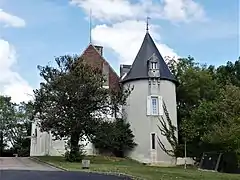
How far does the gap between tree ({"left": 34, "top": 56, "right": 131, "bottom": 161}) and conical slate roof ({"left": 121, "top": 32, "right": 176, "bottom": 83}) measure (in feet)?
35.0

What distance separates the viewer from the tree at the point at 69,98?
2862cm

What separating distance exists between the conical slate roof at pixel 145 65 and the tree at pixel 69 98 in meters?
10.7

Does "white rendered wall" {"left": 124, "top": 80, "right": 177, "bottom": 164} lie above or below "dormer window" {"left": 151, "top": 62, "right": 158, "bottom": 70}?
below

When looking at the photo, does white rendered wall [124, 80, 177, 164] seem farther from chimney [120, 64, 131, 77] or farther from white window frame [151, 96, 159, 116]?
chimney [120, 64, 131, 77]

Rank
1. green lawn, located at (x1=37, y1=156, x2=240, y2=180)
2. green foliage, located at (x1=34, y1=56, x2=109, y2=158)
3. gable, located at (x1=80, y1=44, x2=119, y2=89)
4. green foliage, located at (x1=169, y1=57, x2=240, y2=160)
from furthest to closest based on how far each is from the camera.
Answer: gable, located at (x1=80, y1=44, x2=119, y2=89)
green foliage, located at (x1=169, y1=57, x2=240, y2=160)
green foliage, located at (x1=34, y1=56, x2=109, y2=158)
green lawn, located at (x1=37, y1=156, x2=240, y2=180)

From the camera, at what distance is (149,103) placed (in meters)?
39.4

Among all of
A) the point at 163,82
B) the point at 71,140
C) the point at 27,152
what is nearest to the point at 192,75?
the point at 163,82

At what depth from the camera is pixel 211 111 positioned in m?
36.6

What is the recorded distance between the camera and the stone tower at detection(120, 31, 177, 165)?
38.8m

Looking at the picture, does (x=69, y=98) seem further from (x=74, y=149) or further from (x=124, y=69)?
(x=124, y=69)

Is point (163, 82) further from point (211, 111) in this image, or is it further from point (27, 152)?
point (27, 152)

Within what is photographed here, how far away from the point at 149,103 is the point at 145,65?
365cm

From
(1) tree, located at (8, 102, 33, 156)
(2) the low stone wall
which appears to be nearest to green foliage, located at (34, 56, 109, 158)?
(2) the low stone wall

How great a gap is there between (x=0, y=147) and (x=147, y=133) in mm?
31864
